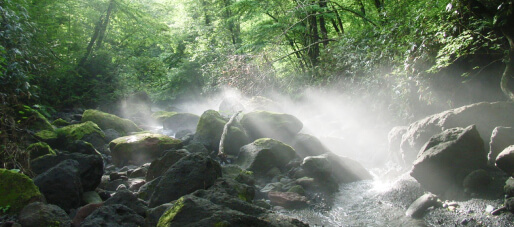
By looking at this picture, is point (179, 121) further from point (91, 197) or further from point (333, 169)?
point (91, 197)

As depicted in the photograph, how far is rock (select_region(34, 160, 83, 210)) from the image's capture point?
4.80m

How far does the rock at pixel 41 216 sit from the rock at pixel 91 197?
4.41 ft

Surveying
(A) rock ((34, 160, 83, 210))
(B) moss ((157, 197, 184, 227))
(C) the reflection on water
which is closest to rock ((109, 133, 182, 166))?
(A) rock ((34, 160, 83, 210))

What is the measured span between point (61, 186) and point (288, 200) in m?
3.60

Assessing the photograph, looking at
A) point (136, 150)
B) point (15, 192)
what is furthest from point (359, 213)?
point (136, 150)

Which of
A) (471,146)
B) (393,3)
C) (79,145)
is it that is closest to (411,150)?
(471,146)

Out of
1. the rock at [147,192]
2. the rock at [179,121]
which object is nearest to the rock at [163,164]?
the rock at [147,192]

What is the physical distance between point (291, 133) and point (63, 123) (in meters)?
7.96

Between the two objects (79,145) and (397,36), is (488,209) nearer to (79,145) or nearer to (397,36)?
(397,36)

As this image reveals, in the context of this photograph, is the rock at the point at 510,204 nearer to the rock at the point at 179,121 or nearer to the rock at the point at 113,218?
the rock at the point at 113,218

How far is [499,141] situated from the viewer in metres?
5.10

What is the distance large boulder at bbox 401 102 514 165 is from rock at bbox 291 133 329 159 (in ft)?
8.61

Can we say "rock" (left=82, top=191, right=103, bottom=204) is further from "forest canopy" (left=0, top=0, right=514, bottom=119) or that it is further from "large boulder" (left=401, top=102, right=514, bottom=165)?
"large boulder" (left=401, top=102, right=514, bottom=165)

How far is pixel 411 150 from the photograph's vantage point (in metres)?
6.70
